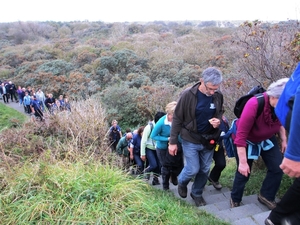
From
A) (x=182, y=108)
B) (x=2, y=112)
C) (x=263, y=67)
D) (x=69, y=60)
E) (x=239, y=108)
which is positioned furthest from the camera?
(x=69, y=60)

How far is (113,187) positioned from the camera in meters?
3.40

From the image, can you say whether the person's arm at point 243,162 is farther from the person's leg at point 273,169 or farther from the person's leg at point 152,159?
the person's leg at point 152,159

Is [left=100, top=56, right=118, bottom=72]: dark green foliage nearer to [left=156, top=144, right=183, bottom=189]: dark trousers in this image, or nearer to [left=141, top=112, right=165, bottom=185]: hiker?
[left=141, top=112, right=165, bottom=185]: hiker

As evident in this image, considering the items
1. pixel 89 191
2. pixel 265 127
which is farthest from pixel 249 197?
pixel 89 191

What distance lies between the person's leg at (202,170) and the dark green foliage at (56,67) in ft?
79.3

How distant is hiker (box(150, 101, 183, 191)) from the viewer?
462cm

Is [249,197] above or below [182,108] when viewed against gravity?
below

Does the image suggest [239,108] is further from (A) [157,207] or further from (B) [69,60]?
(B) [69,60]

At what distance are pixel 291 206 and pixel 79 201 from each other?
7.07 ft

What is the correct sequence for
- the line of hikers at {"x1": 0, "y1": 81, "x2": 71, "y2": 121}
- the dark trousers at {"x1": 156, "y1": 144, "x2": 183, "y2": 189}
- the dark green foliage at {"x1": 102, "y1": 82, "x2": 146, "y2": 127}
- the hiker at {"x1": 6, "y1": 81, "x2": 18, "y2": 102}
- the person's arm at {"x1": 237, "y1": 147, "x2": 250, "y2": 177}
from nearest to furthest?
1. the person's arm at {"x1": 237, "y1": 147, "x2": 250, "y2": 177}
2. the dark trousers at {"x1": 156, "y1": 144, "x2": 183, "y2": 189}
3. the line of hikers at {"x1": 0, "y1": 81, "x2": 71, "y2": 121}
4. the dark green foliage at {"x1": 102, "y1": 82, "x2": 146, "y2": 127}
5. the hiker at {"x1": 6, "y1": 81, "x2": 18, "y2": 102}

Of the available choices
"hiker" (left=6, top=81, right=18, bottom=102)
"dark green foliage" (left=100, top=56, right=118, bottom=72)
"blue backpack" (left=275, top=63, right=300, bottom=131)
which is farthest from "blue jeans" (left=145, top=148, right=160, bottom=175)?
"dark green foliage" (left=100, top=56, right=118, bottom=72)

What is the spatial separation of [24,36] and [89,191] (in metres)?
56.6

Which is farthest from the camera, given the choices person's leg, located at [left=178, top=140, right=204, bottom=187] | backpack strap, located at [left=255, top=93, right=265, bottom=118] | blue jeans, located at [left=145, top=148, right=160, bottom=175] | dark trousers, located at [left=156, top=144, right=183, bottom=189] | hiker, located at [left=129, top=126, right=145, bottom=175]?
hiker, located at [left=129, top=126, right=145, bottom=175]

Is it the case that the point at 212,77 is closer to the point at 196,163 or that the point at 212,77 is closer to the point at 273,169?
the point at 196,163
